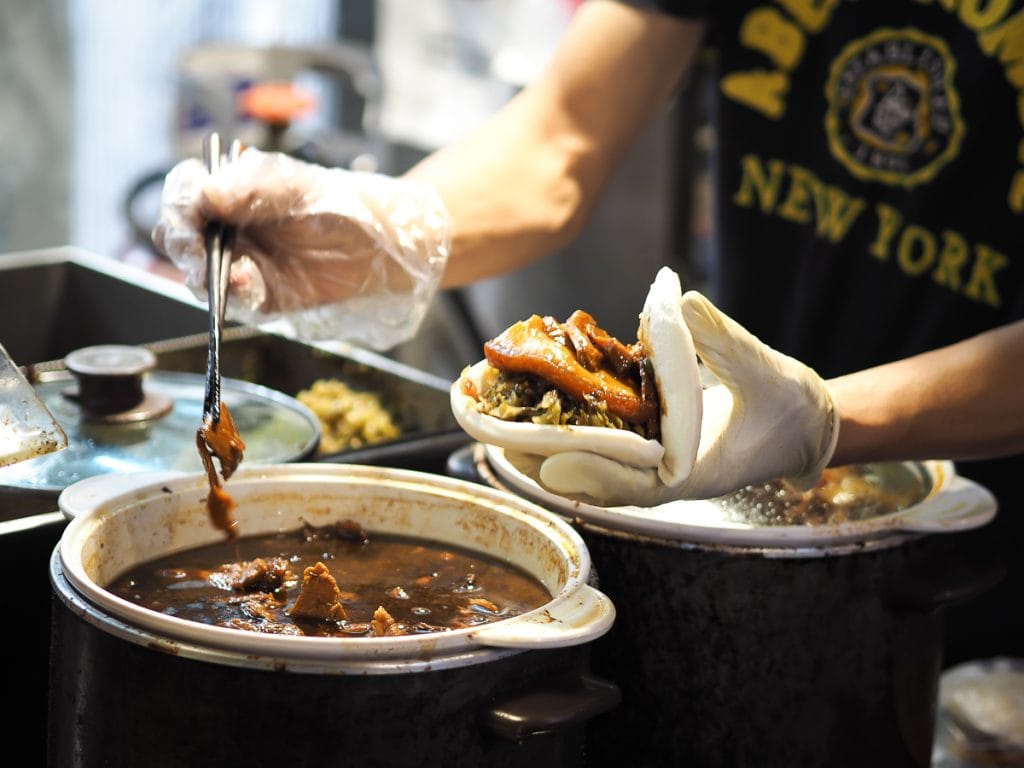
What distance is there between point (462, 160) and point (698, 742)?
1.16 meters

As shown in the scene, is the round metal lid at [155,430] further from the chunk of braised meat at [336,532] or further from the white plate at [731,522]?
the white plate at [731,522]

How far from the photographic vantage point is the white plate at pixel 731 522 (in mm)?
1296

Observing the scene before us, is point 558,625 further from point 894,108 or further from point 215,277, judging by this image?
point 894,108

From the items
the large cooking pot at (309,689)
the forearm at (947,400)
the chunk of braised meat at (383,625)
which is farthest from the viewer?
the forearm at (947,400)

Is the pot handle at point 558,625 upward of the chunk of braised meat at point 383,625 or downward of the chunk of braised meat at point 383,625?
upward

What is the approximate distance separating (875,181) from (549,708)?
1.42 metres

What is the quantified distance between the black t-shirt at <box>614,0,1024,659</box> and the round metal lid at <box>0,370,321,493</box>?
102 cm

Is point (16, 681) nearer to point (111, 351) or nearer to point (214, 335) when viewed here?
point (214, 335)

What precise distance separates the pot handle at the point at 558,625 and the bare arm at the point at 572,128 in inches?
42.4

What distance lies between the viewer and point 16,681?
1.38 m

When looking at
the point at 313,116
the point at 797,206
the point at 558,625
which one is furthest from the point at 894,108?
the point at 313,116

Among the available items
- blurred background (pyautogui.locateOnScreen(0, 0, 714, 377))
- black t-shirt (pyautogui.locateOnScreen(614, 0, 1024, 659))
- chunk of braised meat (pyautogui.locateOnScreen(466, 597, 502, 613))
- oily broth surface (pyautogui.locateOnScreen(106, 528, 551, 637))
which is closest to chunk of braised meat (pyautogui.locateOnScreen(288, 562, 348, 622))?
oily broth surface (pyautogui.locateOnScreen(106, 528, 551, 637))

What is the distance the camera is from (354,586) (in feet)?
4.19

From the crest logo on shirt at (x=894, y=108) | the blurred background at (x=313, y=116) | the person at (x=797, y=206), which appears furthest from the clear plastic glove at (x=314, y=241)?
the blurred background at (x=313, y=116)
